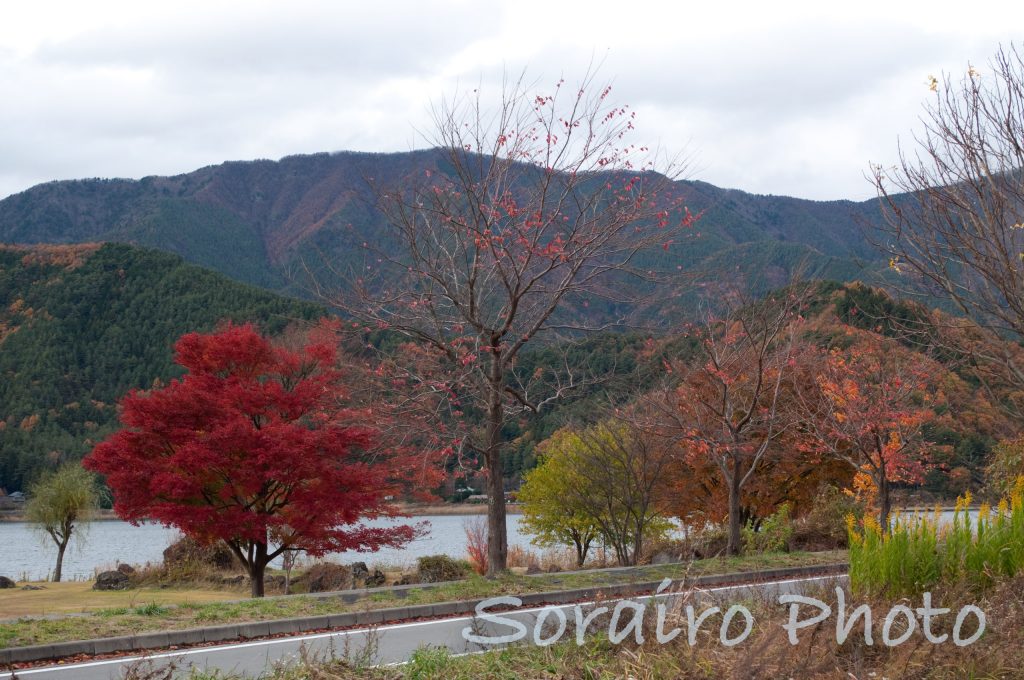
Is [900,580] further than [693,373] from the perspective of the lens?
No

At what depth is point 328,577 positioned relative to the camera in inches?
1060

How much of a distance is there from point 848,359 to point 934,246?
1791 cm

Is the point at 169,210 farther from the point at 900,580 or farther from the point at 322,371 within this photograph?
the point at 900,580

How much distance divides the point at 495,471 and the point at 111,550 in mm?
42642

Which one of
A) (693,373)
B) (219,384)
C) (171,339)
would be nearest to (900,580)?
(219,384)

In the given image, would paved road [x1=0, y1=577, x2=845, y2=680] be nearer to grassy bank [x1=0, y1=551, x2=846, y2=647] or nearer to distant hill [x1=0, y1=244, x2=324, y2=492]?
grassy bank [x1=0, y1=551, x2=846, y2=647]

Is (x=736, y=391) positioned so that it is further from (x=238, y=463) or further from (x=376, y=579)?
(x=238, y=463)

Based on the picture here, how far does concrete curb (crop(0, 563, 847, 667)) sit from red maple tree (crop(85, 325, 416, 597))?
7.02 meters

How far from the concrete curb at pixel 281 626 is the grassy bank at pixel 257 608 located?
280 millimetres

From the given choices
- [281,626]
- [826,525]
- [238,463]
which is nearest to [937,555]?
[281,626]

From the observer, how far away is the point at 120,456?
19.6 meters

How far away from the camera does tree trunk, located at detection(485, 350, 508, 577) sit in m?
15.9

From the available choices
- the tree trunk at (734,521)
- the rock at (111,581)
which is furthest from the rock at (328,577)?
the tree trunk at (734,521)

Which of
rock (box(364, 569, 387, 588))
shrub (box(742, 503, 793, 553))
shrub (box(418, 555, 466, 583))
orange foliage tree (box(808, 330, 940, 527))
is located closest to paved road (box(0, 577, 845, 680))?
shrub (box(418, 555, 466, 583))
